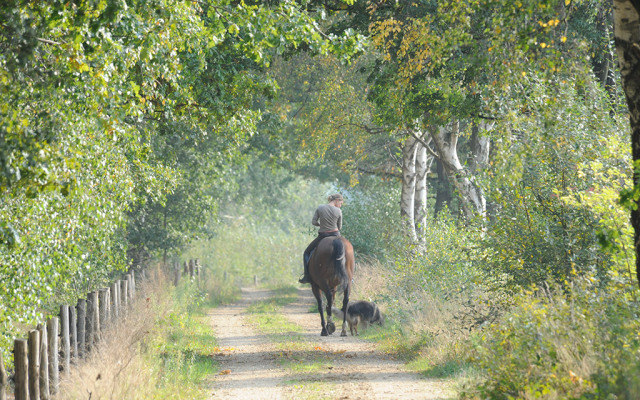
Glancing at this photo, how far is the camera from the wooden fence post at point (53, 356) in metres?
8.73

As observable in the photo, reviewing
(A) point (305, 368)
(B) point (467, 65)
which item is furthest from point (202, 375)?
(B) point (467, 65)

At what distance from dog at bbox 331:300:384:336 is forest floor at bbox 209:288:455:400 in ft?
1.07

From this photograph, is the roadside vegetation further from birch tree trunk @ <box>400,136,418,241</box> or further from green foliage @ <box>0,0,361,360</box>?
birch tree trunk @ <box>400,136,418,241</box>

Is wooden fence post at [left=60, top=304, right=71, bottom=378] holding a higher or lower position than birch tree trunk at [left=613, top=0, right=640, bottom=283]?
lower

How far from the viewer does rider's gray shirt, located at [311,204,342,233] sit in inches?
591

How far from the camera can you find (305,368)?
1098 cm

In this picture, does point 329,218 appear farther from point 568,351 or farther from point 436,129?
point 568,351

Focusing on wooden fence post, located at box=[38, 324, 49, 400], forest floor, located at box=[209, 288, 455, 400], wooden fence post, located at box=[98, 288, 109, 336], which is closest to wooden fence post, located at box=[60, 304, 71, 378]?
wooden fence post, located at box=[38, 324, 49, 400]

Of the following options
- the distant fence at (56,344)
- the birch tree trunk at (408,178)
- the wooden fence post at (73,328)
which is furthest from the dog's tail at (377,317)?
the birch tree trunk at (408,178)

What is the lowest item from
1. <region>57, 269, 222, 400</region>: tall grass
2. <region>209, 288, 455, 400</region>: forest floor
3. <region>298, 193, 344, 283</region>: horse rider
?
<region>209, 288, 455, 400</region>: forest floor

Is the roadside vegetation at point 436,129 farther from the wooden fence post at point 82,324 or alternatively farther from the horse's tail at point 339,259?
the horse's tail at point 339,259

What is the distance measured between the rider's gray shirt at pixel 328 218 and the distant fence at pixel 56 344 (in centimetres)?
432

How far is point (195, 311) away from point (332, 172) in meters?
18.0

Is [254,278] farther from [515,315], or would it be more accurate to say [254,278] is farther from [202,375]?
[515,315]
